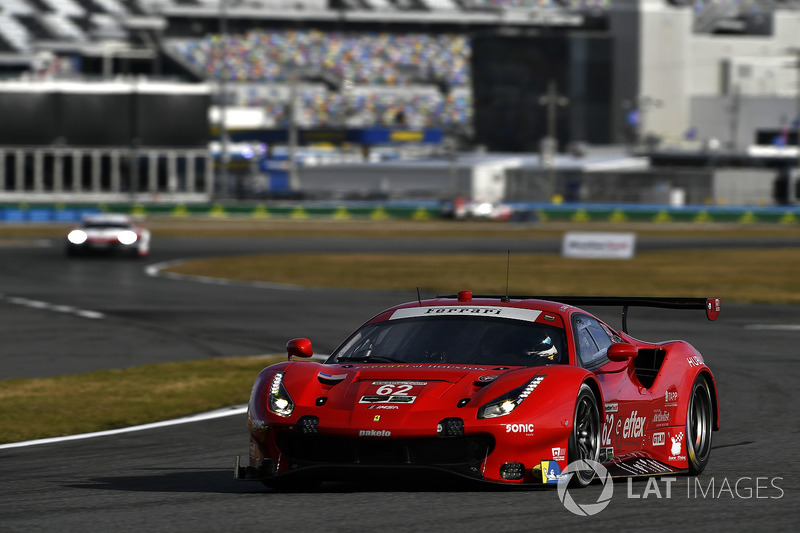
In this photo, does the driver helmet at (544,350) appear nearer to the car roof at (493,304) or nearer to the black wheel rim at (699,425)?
the car roof at (493,304)

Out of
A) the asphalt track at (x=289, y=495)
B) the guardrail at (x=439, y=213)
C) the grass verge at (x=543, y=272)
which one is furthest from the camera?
the guardrail at (x=439, y=213)

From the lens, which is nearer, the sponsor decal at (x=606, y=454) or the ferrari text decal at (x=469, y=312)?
the sponsor decal at (x=606, y=454)

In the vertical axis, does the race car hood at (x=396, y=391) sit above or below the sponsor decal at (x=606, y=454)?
above

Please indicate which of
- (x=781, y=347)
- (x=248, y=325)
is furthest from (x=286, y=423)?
(x=248, y=325)

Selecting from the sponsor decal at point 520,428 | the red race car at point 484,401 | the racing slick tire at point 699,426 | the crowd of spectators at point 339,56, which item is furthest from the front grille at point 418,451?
the crowd of spectators at point 339,56

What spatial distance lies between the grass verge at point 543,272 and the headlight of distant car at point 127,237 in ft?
8.16

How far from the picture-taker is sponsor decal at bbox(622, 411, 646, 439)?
8359 millimetres

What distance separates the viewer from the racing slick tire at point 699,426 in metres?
8.81

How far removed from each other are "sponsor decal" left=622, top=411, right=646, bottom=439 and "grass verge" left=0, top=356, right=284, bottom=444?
5222mm

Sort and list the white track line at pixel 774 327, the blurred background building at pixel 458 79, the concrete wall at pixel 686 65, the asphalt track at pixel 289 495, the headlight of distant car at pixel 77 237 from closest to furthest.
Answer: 1. the asphalt track at pixel 289 495
2. the white track line at pixel 774 327
3. the headlight of distant car at pixel 77 237
4. the blurred background building at pixel 458 79
5. the concrete wall at pixel 686 65

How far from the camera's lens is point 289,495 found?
766cm

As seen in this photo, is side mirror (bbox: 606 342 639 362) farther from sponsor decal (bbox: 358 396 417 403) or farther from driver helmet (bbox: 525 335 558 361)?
sponsor decal (bbox: 358 396 417 403)

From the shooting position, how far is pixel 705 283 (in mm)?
32594

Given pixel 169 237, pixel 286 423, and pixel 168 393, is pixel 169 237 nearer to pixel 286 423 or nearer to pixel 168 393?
pixel 168 393
